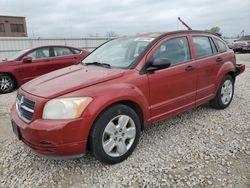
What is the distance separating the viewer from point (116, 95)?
2.88m

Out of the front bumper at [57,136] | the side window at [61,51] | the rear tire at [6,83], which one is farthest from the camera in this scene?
the side window at [61,51]

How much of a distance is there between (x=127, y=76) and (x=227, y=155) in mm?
1676

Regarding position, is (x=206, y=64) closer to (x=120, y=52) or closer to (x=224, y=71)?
(x=224, y=71)

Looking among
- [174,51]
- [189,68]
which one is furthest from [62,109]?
[189,68]

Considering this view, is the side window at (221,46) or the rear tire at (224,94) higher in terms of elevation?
the side window at (221,46)

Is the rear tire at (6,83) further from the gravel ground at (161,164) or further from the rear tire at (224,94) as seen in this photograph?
the rear tire at (224,94)

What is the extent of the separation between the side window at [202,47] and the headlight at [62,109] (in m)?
2.45

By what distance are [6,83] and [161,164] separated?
609 centimetres

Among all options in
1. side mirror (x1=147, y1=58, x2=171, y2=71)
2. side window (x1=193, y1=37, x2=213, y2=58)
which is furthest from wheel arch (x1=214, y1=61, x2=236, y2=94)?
side mirror (x1=147, y1=58, x2=171, y2=71)

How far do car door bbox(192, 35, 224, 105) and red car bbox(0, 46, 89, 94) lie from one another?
5199 mm

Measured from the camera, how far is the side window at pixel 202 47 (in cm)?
420

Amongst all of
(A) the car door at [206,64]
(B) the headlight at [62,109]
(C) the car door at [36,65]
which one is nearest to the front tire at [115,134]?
(B) the headlight at [62,109]

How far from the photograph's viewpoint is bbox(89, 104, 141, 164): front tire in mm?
2783

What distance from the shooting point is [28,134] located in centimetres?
266
